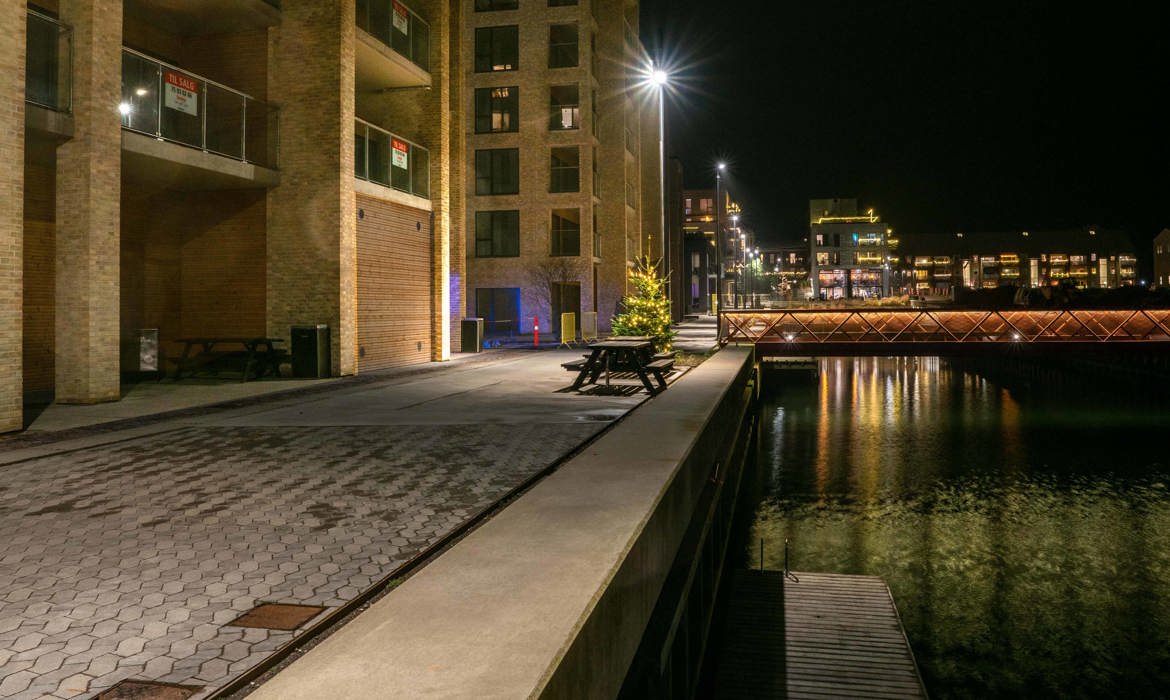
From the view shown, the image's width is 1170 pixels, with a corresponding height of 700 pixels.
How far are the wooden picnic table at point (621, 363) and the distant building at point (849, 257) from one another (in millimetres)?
136635

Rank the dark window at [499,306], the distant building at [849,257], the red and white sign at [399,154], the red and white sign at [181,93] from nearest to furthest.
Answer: the red and white sign at [181,93]
the red and white sign at [399,154]
the dark window at [499,306]
the distant building at [849,257]

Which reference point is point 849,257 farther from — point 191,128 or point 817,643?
point 817,643

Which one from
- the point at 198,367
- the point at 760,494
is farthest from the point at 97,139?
the point at 760,494

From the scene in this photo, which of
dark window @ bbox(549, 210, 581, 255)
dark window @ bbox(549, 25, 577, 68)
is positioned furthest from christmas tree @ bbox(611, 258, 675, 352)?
dark window @ bbox(549, 25, 577, 68)

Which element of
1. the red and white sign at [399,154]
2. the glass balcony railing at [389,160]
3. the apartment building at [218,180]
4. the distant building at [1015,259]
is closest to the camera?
the apartment building at [218,180]

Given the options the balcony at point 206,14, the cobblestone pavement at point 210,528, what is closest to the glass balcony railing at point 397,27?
the balcony at point 206,14

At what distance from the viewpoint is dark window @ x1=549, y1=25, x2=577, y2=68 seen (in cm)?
→ 3950

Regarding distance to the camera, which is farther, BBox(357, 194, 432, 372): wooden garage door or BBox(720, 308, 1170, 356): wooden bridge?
BBox(720, 308, 1170, 356): wooden bridge

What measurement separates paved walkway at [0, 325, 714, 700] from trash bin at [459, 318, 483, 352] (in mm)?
13523

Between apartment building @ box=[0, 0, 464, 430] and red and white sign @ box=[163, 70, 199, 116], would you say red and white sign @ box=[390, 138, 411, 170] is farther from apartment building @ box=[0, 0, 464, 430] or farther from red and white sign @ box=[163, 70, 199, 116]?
red and white sign @ box=[163, 70, 199, 116]

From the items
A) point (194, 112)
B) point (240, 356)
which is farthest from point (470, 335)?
point (194, 112)

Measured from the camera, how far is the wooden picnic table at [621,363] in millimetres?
15742

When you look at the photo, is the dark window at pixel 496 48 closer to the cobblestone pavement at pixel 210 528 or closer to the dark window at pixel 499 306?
the dark window at pixel 499 306

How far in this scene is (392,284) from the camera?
21812 mm
